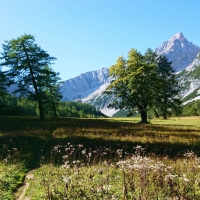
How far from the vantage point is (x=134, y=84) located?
128 ft

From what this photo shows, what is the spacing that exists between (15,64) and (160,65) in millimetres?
42964

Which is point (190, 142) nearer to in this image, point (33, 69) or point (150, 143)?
point (150, 143)

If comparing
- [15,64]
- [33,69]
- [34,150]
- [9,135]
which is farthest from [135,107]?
[34,150]

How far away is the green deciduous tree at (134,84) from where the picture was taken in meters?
39.4

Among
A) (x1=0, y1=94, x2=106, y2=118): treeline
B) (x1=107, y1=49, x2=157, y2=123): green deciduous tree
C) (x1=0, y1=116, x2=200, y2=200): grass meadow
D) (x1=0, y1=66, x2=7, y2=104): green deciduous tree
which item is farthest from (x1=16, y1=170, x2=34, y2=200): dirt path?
(x1=0, y1=66, x2=7, y2=104): green deciduous tree

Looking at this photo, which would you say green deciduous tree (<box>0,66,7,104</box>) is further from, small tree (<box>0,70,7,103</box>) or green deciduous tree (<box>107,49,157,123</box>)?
green deciduous tree (<box>107,49,157,123</box>)

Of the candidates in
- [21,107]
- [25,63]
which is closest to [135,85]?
[25,63]

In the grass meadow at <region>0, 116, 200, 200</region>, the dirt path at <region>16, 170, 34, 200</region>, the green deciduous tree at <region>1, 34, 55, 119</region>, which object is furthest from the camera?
the green deciduous tree at <region>1, 34, 55, 119</region>

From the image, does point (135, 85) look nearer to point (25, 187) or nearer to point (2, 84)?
point (2, 84)

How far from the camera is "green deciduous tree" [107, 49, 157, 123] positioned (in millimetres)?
39375

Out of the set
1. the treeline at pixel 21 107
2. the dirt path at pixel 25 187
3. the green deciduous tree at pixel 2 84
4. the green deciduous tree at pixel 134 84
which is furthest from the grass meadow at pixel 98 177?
the treeline at pixel 21 107

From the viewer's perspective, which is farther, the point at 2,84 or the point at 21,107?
the point at 21,107

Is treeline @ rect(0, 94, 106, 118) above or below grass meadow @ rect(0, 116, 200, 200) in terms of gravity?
above

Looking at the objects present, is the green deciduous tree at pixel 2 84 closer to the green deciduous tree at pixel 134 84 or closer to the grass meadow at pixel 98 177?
the green deciduous tree at pixel 134 84
